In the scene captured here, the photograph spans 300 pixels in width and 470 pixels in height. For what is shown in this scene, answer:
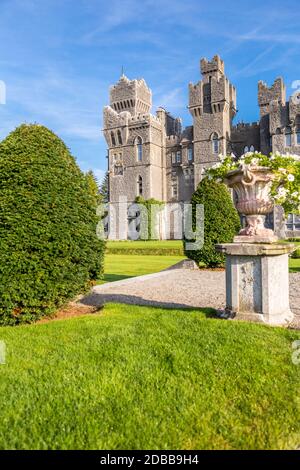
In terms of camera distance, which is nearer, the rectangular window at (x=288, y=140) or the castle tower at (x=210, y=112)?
the rectangular window at (x=288, y=140)

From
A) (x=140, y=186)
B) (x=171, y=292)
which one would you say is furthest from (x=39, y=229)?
(x=140, y=186)

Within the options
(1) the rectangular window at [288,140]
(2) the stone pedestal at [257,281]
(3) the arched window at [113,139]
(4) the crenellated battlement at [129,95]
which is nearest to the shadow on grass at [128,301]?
(2) the stone pedestal at [257,281]

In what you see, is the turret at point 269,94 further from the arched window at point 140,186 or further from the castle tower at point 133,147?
the arched window at point 140,186

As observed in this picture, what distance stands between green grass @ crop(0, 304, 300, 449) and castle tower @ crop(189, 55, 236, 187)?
35750mm

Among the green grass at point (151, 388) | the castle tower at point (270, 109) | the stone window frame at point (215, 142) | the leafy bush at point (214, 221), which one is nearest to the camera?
the green grass at point (151, 388)

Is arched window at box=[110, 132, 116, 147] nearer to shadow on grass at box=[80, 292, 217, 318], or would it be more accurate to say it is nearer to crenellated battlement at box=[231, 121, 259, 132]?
crenellated battlement at box=[231, 121, 259, 132]

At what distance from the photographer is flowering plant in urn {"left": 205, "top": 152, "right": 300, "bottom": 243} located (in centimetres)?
486

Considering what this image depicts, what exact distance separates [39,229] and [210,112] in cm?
3723

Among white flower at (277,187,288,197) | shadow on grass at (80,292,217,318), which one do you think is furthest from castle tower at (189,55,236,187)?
white flower at (277,187,288,197)

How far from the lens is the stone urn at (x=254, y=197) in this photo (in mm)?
4871

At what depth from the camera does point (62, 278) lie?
529 cm

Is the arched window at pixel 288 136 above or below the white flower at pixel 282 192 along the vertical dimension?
above

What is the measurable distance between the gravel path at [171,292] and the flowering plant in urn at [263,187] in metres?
1.55
